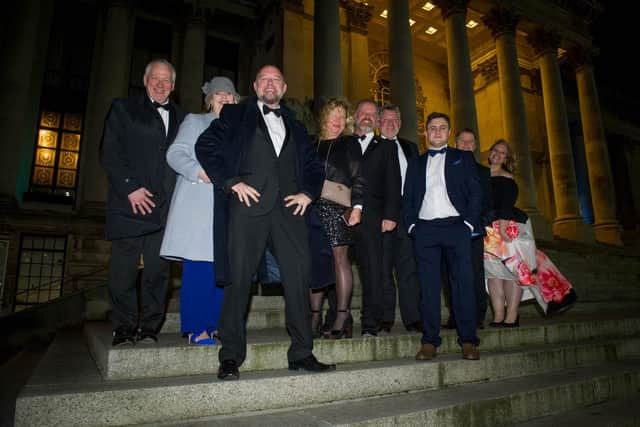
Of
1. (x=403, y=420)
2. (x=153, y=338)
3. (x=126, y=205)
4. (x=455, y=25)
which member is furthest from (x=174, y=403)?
(x=455, y=25)

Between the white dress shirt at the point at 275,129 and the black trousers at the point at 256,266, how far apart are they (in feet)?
1.52

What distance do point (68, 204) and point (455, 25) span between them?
50.5 ft

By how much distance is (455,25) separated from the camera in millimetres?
14695

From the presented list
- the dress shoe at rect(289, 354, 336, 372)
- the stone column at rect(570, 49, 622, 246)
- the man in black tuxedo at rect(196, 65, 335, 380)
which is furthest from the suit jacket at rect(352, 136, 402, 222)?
the stone column at rect(570, 49, 622, 246)

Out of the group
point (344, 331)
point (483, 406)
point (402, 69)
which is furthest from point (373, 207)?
point (402, 69)

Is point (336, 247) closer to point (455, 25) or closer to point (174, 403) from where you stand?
point (174, 403)

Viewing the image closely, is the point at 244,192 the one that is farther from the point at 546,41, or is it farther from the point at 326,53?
the point at 546,41

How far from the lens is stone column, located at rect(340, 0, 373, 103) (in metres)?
15.7

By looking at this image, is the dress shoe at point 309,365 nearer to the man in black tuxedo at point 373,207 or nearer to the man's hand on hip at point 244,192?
the man in black tuxedo at point 373,207

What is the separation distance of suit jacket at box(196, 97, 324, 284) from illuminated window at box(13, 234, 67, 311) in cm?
1145

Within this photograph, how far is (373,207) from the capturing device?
3.61 m

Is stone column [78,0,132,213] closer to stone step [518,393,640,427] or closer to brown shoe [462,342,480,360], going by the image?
brown shoe [462,342,480,360]

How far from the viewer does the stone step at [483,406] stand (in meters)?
2.10

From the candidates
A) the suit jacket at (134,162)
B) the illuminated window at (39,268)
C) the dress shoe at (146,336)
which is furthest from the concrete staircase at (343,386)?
the illuminated window at (39,268)
